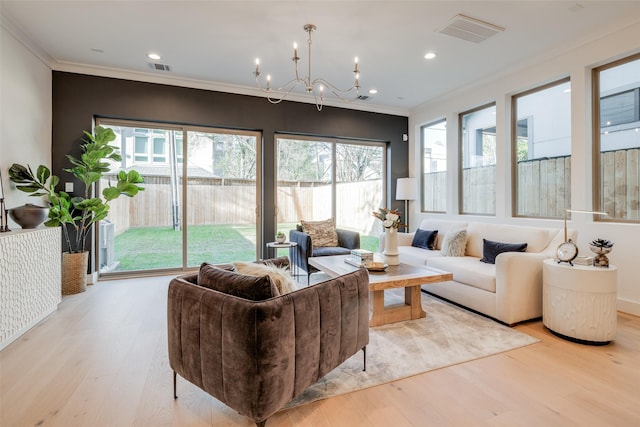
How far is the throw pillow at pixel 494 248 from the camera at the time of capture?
3243 millimetres

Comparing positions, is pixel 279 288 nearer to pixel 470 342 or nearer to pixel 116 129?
pixel 470 342

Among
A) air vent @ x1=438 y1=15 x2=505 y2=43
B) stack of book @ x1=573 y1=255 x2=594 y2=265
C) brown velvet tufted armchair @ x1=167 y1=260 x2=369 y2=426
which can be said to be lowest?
brown velvet tufted armchair @ x1=167 y1=260 x2=369 y2=426

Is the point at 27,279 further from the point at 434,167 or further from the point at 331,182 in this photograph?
the point at 434,167

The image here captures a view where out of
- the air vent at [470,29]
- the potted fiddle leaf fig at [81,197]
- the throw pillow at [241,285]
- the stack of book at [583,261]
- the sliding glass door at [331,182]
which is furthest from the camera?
the sliding glass door at [331,182]

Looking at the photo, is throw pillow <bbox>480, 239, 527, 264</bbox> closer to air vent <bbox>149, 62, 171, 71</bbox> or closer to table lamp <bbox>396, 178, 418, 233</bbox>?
table lamp <bbox>396, 178, 418, 233</bbox>

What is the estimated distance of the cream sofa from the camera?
2.72m

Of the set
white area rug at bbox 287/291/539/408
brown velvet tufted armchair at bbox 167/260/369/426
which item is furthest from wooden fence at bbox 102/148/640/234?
brown velvet tufted armchair at bbox 167/260/369/426

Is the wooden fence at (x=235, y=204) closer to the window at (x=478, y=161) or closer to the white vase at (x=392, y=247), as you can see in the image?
the window at (x=478, y=161)

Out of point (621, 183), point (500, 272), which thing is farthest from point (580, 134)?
point (500, 272)

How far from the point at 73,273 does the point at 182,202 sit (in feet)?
5.18

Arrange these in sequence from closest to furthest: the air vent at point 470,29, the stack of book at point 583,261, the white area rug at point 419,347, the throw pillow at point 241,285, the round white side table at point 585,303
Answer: the throw pillow at point 241,285 < the white area rug at point 419,347 < the round white side table at point 585,303 < the stack of book at point 583,261 < the air vent at point 470,29

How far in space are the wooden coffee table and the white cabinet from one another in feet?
8.59

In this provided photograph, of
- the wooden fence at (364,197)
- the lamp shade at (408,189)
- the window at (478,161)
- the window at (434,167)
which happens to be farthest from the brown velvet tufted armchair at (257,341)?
the window at (434,167)

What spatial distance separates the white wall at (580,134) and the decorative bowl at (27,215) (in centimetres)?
544
